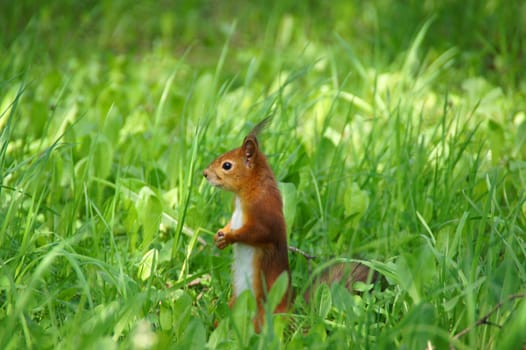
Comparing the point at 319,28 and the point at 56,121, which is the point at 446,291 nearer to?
the point at 56,121

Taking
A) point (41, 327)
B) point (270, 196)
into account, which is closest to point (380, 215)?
point (270, 196)

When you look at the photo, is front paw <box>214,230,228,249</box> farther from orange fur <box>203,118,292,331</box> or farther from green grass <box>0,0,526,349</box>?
green grass <box>0,0,526,349</box>

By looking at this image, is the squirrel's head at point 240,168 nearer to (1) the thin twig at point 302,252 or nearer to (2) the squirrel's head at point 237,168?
(2) the squirrel's head at point 237,168

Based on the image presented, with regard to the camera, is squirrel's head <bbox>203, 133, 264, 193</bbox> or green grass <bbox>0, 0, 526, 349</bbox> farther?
squirrel's head <bbox>203, 133, 264, 193</bbox>

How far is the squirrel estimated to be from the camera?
2.61 meters

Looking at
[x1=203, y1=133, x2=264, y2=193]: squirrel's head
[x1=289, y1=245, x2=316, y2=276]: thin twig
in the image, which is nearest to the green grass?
[x1=289, y1=245, x2=316, y2=276]: thin twig

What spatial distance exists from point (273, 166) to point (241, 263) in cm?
100

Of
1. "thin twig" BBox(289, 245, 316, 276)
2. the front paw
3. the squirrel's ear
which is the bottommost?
"thin twig" BBox(289, 245, 316, 276)

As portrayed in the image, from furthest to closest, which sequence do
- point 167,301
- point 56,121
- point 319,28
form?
point 319,28 < point 56,121 < point 167,301

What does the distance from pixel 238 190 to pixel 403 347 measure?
30.9 inches

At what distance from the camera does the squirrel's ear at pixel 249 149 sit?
2727 mm

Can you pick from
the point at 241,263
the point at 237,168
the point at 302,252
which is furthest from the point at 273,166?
the point at 241,263

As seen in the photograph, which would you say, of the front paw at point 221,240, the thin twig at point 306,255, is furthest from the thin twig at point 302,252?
the front paw at point 221,240

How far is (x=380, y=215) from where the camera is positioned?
3504 mm
